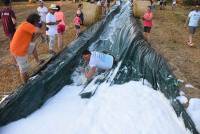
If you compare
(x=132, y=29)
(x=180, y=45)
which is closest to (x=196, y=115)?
(x=132, y=29)

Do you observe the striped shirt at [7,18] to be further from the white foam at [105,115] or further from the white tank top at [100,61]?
the white foam at [105,115]

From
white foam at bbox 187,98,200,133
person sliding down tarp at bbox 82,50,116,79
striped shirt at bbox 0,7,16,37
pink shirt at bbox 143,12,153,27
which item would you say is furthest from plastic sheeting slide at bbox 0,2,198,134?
striped shirt at bbox 0,7,16,37

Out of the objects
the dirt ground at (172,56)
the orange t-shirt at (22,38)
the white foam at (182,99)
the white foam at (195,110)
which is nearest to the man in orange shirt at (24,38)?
the orange t-shirt at (22,38)

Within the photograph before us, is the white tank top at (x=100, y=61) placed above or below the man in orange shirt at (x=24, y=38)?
below

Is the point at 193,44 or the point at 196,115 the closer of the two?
the point at 196,115

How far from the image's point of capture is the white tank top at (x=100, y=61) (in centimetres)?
783

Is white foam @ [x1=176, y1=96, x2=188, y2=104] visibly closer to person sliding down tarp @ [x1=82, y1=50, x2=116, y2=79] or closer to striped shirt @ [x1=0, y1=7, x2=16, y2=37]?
person sliding down tarp @ [x1=82, y1=50, x2=116, y2=79]

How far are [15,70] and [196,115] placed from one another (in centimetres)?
485

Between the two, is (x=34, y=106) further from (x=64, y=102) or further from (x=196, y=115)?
(x=196, y=115)

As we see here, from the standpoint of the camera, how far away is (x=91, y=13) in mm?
17016

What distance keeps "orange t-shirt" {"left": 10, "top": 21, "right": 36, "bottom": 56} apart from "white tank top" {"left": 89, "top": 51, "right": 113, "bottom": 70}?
1.41 meters

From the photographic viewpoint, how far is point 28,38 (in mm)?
7387

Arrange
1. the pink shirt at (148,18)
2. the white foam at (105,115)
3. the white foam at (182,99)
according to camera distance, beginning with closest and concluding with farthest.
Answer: the white foam at (105,115), the white foam at (182,99), the pink shirt at (148,18)

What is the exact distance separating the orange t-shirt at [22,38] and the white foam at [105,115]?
46.7 inches
